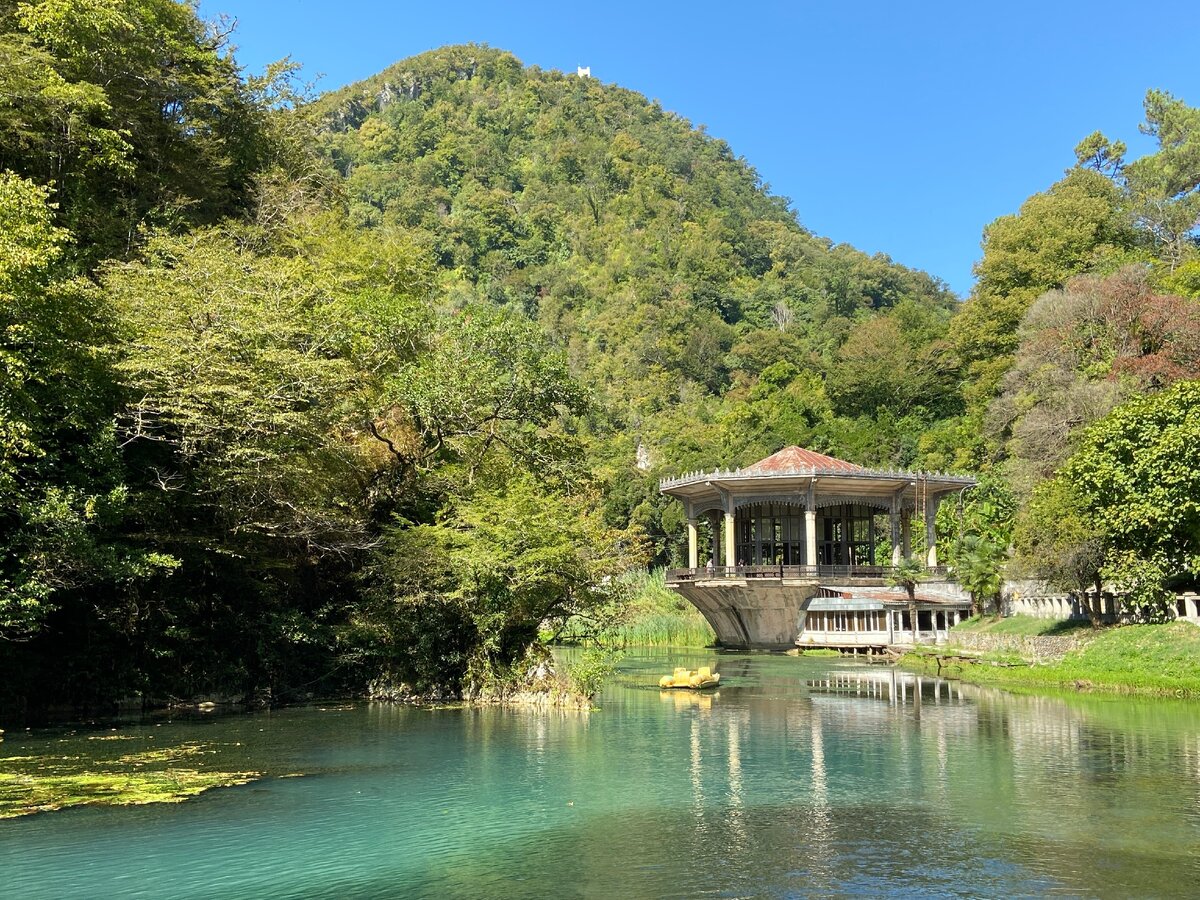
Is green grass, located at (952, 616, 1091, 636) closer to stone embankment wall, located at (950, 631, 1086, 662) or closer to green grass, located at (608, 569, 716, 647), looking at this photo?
stone embankment wall, located at (950, 631, 1086, 662)

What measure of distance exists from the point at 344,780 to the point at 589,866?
16.7 feet

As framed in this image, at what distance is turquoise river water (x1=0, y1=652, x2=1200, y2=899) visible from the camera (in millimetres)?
8828

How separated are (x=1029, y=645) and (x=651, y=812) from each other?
749 inches

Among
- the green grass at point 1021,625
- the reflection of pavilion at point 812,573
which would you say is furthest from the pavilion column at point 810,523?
the green grass at point 1021,625

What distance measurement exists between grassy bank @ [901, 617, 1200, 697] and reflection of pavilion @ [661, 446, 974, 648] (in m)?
9.62

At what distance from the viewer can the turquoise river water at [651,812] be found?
8828 millimetres

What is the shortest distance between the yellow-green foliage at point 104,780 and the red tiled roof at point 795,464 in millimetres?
26235

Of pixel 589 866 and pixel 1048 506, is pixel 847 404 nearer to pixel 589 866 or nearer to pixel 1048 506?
pixel 1048 506

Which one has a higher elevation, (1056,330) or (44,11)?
(44,11)

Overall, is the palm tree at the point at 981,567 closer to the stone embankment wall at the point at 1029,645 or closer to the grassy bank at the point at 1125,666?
the stone embankment wall at the point at 1029,645

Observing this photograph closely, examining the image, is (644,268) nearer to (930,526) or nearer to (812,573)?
(930,526)

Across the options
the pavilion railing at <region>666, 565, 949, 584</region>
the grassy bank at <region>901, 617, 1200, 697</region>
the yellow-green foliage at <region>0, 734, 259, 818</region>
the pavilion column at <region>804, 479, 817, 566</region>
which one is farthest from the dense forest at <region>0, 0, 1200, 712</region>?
the pavilion column at <region>804, 479, 817, 566</region>

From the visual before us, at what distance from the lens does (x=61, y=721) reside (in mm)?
19000

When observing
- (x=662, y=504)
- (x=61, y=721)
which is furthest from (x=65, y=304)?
(x=662, y=504)
